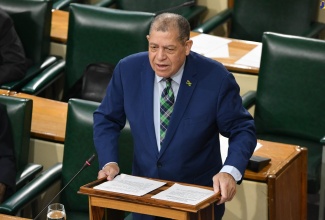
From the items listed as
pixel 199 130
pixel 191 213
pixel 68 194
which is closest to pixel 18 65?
pixel 68 194

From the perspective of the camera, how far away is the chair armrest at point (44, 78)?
4438mm

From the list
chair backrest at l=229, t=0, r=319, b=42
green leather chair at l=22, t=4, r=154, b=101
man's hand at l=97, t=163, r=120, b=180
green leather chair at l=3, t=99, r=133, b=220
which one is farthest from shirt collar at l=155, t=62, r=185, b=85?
chair backrest at l=229, t=0, r=319, b=42

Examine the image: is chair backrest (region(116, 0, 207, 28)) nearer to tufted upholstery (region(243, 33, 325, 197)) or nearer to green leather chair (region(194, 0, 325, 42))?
green leather chair (region(194, 0, 325, 42))

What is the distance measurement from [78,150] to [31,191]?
0.81 feet

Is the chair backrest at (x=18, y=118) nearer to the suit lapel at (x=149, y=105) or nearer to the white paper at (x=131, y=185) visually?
the suit lapel at (x=149, y=105)

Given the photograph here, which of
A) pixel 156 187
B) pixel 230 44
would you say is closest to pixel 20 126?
pixel 156 187

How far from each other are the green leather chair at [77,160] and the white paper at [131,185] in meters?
0.75

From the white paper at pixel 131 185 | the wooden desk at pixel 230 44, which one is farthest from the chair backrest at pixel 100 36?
the white paper at pixel 131 185

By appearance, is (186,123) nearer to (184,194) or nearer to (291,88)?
(184,194)

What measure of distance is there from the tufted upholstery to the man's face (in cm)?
151

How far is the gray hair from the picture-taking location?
266cm

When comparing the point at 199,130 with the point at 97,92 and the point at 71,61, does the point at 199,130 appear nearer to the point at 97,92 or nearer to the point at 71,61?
the point at 97,92

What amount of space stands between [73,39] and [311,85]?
128 cm

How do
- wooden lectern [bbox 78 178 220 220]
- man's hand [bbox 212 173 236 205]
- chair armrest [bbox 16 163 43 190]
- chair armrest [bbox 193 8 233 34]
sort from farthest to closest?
chair armrest [bbox 193 8 233 34]
chair armrest [bbox 16 163 43 190]
man's hand [bbox 212 173 236 205]
wooden lectern [bbox 78 178 220 220]
